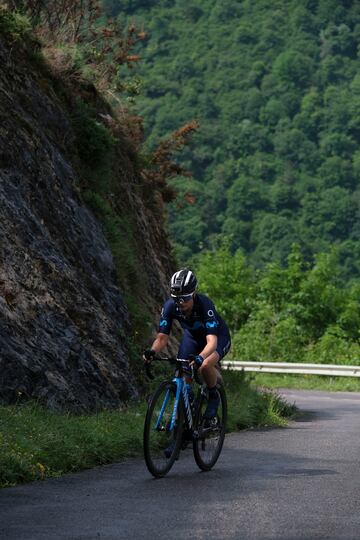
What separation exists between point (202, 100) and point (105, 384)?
101 m

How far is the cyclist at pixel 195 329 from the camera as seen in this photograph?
35.4ft

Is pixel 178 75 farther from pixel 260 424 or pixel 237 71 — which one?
pixel 260 424

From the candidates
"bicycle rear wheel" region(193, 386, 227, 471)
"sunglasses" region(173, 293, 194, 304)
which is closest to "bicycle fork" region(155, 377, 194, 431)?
"bicycle rear wheel" region(193, 386, 227, 471)

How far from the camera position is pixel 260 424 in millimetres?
17516

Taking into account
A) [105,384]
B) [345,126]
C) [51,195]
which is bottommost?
[345,126]

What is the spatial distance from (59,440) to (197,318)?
1.71 m

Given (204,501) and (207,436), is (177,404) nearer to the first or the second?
(207,436)

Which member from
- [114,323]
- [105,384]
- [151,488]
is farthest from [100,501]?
[114,323]

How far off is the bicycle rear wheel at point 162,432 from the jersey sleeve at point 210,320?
0.66 m

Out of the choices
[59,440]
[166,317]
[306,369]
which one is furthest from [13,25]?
[306,369]

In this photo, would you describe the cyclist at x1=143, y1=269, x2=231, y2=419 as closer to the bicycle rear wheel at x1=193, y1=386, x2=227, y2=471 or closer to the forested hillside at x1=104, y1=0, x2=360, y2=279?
the bicycle rear wheel at x1=193, y1=386, x2=227, y2=471

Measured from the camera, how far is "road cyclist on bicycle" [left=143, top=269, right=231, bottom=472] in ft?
35.3

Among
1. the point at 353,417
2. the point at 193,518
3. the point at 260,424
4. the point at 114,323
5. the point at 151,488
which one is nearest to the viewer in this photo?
the point at 193,518

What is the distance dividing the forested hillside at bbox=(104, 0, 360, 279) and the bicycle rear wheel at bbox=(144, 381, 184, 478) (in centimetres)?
7455
